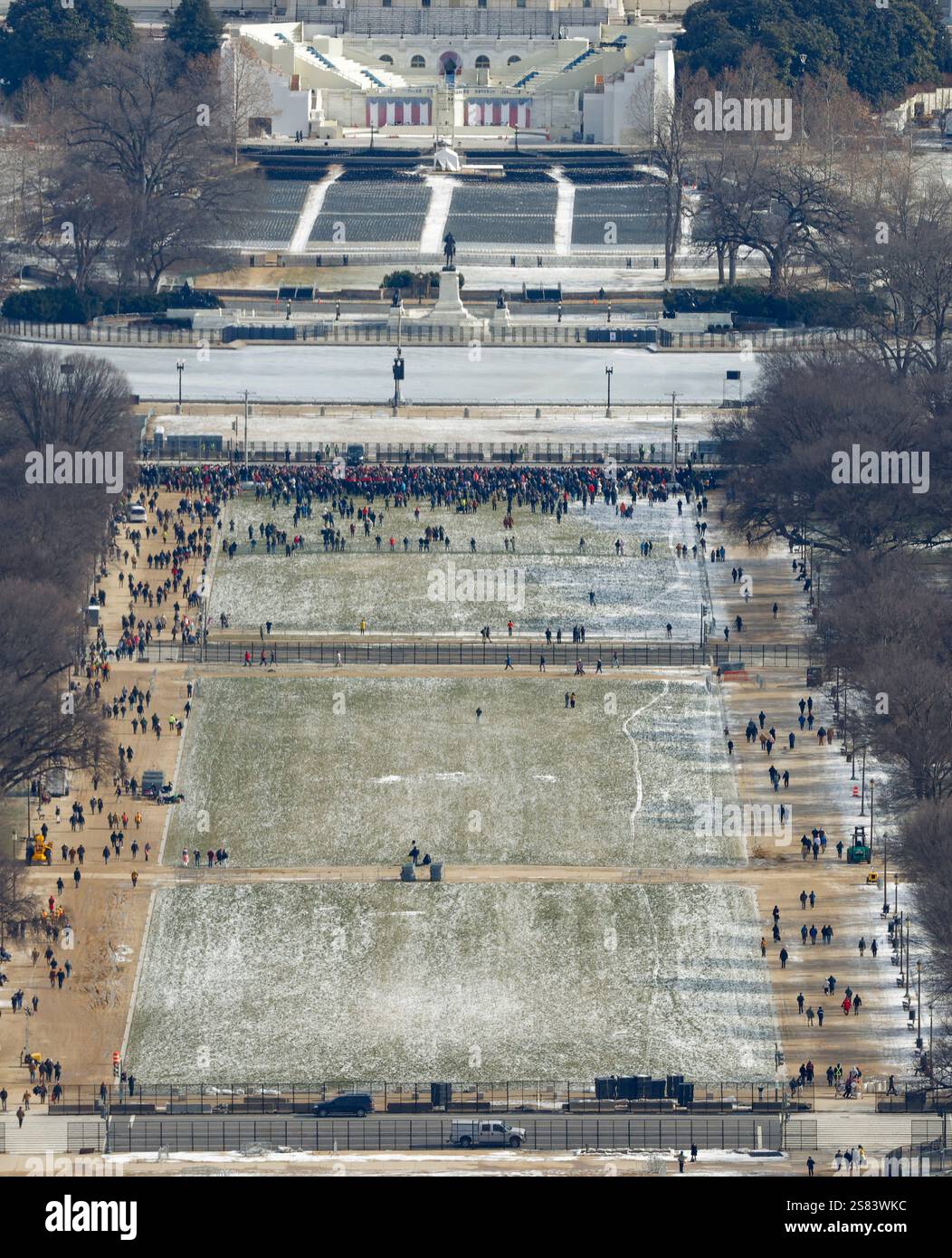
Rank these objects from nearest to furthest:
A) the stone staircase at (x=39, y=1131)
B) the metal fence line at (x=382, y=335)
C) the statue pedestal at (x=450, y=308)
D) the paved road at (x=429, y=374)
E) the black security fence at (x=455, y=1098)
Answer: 1. the stone staircase at (x=39, y=1131)
2. the black security fence at (x=455, y=1098)
3. the paved road at (x=429, y=374)
4. the metal fence line at (x=382, y=335)
5. the statue pedestal at (x=450, y=308)

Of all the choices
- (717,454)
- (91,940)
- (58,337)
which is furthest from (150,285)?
(91,940)

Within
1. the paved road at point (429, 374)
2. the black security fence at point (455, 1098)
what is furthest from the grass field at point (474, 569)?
the black security fence at point (455, 1098)

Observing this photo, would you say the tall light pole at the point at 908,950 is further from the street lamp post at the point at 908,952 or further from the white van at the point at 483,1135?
the white van at the point at 483,1135

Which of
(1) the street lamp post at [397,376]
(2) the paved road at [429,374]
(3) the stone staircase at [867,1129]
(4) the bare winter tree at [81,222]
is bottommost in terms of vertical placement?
(3) the stone staircase at [867,1129]

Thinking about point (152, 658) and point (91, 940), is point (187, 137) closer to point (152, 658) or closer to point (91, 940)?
point (152, 658)

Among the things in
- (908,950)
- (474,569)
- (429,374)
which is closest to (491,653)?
Answer: (474,569)

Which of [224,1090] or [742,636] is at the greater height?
[742,636]

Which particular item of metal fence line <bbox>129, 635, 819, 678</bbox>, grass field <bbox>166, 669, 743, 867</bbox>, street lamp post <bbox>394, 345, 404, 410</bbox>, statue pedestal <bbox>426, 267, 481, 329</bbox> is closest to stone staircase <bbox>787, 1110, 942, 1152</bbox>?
grass field <bbox>166, 669, 743, 867</bbox>

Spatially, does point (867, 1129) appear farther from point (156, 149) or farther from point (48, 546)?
point (156, 149)
